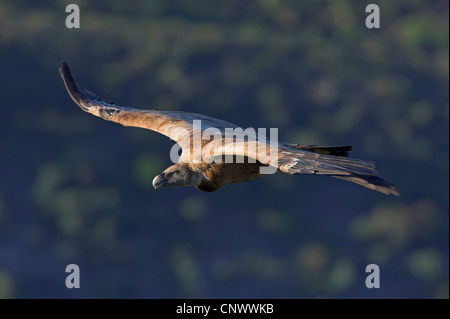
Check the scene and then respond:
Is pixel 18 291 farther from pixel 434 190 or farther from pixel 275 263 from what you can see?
pixel 434 190

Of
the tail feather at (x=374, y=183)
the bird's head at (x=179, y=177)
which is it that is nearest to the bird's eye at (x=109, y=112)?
the bird's head at (x=179, y=177)

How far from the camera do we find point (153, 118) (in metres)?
15.4

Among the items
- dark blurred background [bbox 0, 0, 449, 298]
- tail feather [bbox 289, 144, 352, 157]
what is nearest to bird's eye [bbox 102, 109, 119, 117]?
tail feather [bbox 289, 144, 352, 157]

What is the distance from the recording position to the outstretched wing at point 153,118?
48.5ft

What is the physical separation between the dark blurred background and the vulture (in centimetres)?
3525

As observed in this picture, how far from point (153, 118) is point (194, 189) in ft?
139

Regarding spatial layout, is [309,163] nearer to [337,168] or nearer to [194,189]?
[337,168]

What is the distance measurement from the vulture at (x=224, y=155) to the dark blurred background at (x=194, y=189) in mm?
35247

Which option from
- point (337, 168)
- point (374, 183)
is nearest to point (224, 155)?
point (337, 168)

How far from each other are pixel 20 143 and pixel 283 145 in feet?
154

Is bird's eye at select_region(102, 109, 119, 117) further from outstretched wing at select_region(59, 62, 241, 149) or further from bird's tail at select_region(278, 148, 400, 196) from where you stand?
bird's tail at select_region(278, 148, 400, 196)

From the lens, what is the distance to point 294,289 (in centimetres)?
5525

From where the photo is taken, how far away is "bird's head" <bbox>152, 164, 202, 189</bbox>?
14148 mm
